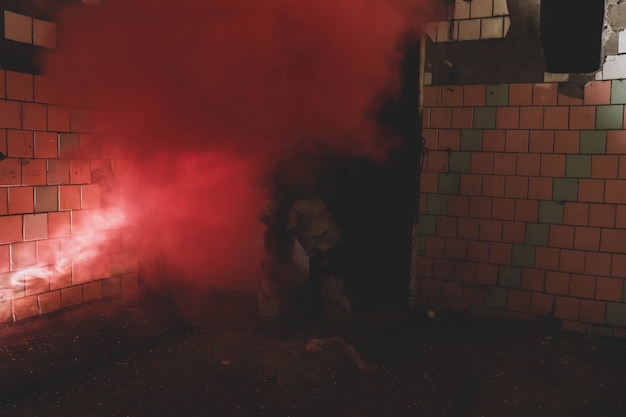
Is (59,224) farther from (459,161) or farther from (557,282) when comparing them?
(557,282)

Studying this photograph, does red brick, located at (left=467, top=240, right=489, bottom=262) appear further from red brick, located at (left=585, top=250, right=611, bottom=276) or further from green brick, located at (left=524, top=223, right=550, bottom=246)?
red brick, located at (left=585, top=250, right=611, bottom=276)

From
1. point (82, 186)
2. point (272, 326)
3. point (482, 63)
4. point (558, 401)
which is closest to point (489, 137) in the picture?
point (482, 63)

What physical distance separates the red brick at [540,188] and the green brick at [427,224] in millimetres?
1237

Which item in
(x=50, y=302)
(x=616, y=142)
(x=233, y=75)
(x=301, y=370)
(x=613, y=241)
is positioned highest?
(x=233, y=75)

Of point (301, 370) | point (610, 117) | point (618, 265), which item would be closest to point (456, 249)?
point (618, 265)

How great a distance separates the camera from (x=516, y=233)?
20.4 ft

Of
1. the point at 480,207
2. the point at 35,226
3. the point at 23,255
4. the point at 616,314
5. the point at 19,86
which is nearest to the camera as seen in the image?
the point at 19,86

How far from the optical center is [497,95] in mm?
6168

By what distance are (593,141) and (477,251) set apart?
1.89 meters

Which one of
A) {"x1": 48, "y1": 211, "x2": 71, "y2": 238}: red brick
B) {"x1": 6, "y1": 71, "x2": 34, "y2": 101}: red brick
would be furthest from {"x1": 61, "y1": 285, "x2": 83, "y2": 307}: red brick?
{"x1": 6, "y1": 71, "x2": 34, "y2": 101}: red brick

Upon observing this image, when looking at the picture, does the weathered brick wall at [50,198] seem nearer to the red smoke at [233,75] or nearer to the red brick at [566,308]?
the red smoke at [233,75]

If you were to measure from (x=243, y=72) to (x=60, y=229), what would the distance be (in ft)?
9.92

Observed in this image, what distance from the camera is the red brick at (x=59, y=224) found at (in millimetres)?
5750

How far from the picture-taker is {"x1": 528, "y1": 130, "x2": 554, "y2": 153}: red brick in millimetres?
5938
